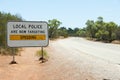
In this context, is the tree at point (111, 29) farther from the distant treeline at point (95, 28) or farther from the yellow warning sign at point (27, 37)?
the yellow warning sign at point (27, 37)

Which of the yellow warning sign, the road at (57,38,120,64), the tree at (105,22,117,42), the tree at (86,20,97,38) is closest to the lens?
the yellow warning sign

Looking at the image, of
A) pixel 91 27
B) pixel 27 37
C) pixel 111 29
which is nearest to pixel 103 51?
pixel 27 37

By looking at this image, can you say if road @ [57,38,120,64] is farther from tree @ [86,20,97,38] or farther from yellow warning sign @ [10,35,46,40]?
tree @ [86,20,97,38]

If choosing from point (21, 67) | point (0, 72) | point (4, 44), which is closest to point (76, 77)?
point (0, 72)

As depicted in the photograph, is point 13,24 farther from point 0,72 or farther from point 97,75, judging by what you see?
point 97,75

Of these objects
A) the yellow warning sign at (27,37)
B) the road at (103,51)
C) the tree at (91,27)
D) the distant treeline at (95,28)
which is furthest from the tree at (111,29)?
the yellow warning sign at (27,37)

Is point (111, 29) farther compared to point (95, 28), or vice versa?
point (95, 28)

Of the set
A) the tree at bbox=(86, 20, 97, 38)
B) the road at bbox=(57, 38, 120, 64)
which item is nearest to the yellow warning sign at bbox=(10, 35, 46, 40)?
the road at bbox=(57, 38, 120, 64)

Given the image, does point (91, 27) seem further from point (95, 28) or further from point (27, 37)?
point (27, 37)

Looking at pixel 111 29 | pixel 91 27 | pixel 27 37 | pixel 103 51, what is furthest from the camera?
pixel 91 27

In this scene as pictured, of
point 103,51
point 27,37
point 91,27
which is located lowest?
point 103,51

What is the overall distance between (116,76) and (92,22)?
424 feet

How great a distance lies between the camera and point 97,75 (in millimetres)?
14047

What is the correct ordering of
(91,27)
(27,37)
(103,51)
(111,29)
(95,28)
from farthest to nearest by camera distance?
(91,27) → (95,28) → (111,29) → (103,51) → (27,37)
